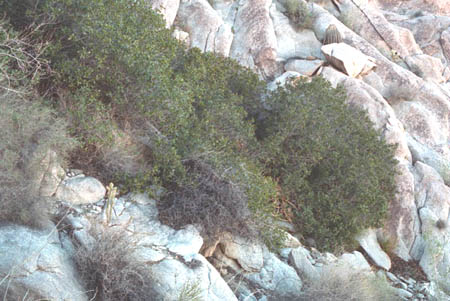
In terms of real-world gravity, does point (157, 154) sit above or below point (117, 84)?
below

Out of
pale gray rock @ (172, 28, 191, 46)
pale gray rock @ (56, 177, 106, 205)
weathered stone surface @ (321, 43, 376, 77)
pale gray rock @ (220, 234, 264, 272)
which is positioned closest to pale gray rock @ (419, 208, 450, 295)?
pale gray rock @ (220, 234, 264, 272)

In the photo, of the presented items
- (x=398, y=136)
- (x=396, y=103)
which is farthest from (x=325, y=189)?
(x=396, y=103)

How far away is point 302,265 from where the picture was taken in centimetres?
608

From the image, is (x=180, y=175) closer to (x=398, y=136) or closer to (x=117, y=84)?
(x=117, y=84)

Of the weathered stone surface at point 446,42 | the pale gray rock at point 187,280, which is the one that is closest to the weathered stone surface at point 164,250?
the pale gray rock at point 187,280

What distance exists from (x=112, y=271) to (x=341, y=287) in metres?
2.70

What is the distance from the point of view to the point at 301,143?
25.7 ft

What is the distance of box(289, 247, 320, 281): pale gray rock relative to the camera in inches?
231

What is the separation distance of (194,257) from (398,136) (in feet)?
22.1

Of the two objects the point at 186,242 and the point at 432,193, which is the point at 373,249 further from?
the point at 186,242

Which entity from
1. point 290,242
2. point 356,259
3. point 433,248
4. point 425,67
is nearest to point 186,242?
point 290,242

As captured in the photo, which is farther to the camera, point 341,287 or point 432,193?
point 432,193

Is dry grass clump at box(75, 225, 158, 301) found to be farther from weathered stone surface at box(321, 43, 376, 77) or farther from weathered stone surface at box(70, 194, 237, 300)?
weathered stone surface at box(321, 43, 376, 77)

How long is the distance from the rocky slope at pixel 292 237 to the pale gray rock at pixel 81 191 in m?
0.01
